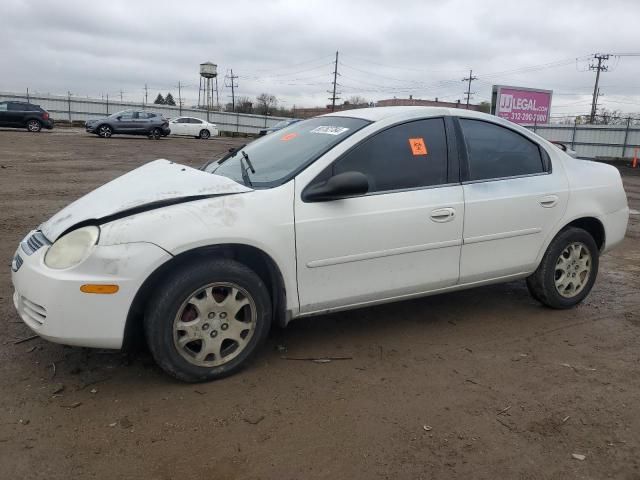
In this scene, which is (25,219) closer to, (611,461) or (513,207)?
(513,207)

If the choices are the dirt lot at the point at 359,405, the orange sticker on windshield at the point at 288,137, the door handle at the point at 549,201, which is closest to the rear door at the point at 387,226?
the dirt lot at the point at 359,405

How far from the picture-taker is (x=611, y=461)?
2613 millimetres

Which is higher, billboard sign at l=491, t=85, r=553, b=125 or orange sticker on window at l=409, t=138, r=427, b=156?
billboard sign at l=491, t=85, r=553, b=125

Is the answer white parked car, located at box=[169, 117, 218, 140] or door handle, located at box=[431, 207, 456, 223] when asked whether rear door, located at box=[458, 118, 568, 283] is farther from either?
white parked car, located at box=[169, 117, 218, 140]

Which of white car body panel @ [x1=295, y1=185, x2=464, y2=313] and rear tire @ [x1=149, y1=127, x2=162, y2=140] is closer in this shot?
white car body panel @ [x1=295, y1=185, x2=464, y2=313]

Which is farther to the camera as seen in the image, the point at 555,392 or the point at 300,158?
the point at 300,158

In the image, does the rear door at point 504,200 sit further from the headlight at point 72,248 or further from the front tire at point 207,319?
the headlight at point 72,248

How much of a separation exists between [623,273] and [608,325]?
6.08 feet

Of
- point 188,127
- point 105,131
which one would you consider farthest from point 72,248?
point 188,127

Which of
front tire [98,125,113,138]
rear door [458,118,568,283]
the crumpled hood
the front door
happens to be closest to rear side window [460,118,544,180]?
rear door [458,118,568,283]

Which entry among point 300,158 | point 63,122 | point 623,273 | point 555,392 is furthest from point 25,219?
point 63,122

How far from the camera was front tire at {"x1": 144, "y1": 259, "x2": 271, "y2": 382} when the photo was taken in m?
3.00

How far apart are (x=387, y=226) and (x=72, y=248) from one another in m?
1.87

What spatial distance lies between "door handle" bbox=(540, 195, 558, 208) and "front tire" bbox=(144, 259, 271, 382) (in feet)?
7.63
